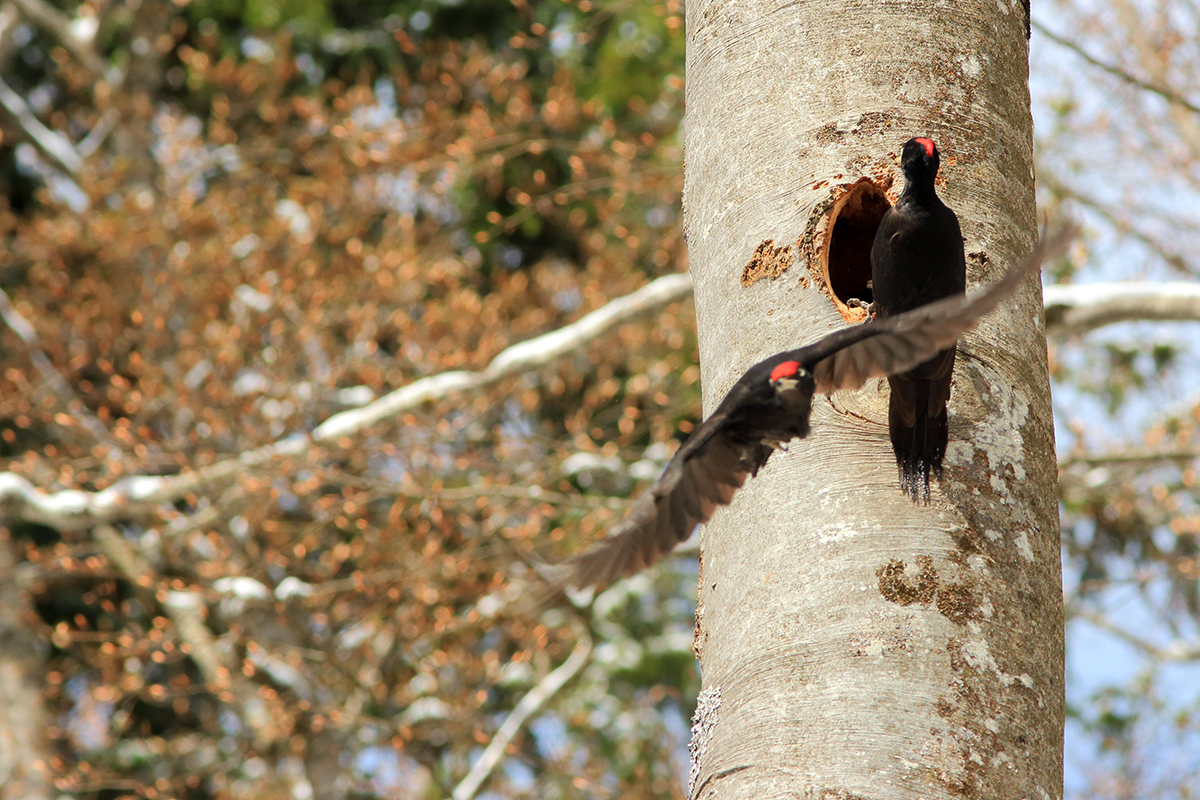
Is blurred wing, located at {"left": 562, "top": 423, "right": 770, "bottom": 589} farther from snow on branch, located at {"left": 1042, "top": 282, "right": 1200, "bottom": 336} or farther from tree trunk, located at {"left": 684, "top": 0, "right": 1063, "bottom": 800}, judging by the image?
snow on branch, located at {"left": 1042, "top": 282, "right": 1200, "bottom": 336}

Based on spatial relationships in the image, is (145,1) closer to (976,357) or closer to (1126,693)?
(976,357)

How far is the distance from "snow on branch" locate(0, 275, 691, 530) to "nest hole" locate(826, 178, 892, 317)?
2315 mm

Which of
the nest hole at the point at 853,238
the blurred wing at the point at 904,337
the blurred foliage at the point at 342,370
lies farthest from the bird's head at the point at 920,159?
the blurred foliage at the point at 342,370

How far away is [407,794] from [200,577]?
6.05 ft

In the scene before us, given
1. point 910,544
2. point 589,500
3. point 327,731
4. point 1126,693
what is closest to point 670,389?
point 589,500

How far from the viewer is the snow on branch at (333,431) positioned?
498cm

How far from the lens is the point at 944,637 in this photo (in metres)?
1.46

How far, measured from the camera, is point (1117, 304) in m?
3.78

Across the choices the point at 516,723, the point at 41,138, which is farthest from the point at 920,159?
the point at 41,138

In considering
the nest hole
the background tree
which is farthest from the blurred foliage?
the nest hole

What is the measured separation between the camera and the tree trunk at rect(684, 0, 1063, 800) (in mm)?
1426

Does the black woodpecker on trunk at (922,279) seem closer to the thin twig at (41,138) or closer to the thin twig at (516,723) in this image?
the thin twig at (516,723)

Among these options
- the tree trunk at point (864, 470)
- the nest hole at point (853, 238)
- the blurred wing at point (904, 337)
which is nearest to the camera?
the tree trunk at point (864, 470)

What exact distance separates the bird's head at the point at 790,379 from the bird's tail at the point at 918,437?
14 centimetres
